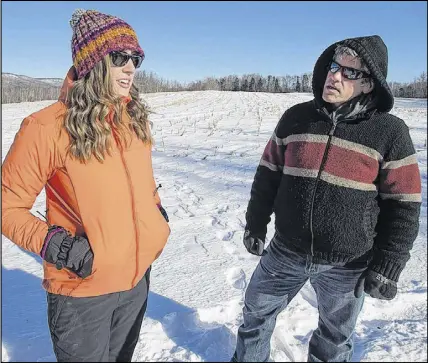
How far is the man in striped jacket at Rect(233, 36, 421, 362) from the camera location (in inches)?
62.1

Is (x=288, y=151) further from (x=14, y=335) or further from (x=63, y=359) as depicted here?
(x=14, y=335)

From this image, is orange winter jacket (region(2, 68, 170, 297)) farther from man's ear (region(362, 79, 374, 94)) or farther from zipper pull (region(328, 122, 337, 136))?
man's ear (region(362, 79, 374, 94))

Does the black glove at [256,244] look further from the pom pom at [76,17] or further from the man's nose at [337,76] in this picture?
the pom pom at [76,17]

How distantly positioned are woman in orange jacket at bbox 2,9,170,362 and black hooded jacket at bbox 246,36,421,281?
70cm

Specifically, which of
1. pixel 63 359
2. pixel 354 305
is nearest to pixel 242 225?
pixel 354 305

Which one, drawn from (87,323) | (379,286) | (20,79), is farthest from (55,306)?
(20,79)

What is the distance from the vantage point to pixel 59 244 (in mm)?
1303

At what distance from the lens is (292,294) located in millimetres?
1900

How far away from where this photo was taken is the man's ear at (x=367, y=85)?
1.64m

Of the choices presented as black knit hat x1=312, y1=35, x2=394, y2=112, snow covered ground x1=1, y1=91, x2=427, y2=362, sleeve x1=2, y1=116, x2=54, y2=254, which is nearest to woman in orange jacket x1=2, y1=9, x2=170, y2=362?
sleeve x1=2, y1=116, x2=54, y2=254

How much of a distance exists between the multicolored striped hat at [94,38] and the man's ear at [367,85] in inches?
40.1

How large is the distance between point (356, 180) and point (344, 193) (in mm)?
77

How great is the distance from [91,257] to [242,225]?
8.44ft

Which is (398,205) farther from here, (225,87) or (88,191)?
(225,87)
